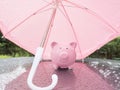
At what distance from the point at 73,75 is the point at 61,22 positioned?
0.35m

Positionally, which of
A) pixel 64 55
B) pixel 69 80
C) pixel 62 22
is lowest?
pixel 69 80

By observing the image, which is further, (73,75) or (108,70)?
(108,70)

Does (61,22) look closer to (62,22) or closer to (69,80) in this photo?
(62,22)

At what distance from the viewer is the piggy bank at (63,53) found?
6.85 feet

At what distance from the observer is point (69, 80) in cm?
202

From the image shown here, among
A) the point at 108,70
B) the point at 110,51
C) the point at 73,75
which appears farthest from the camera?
the point at 110,51

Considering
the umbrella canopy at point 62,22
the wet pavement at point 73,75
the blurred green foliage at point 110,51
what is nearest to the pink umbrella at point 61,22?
the umbrella canopy at point 62,22

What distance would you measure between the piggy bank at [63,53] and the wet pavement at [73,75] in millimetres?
77

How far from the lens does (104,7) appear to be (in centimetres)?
187

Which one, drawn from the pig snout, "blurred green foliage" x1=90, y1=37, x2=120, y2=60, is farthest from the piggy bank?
"blurred green foliage" x1=90, y1=37, x2=120, y2=60

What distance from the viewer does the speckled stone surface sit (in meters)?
1.87

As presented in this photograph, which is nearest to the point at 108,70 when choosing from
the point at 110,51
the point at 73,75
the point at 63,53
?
the point at 73,75

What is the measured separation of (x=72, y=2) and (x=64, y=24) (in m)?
0.25

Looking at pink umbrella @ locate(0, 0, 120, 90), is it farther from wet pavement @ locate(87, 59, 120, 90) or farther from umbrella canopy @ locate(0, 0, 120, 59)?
wet pavement @ locate(87, 59, 120, 90)
